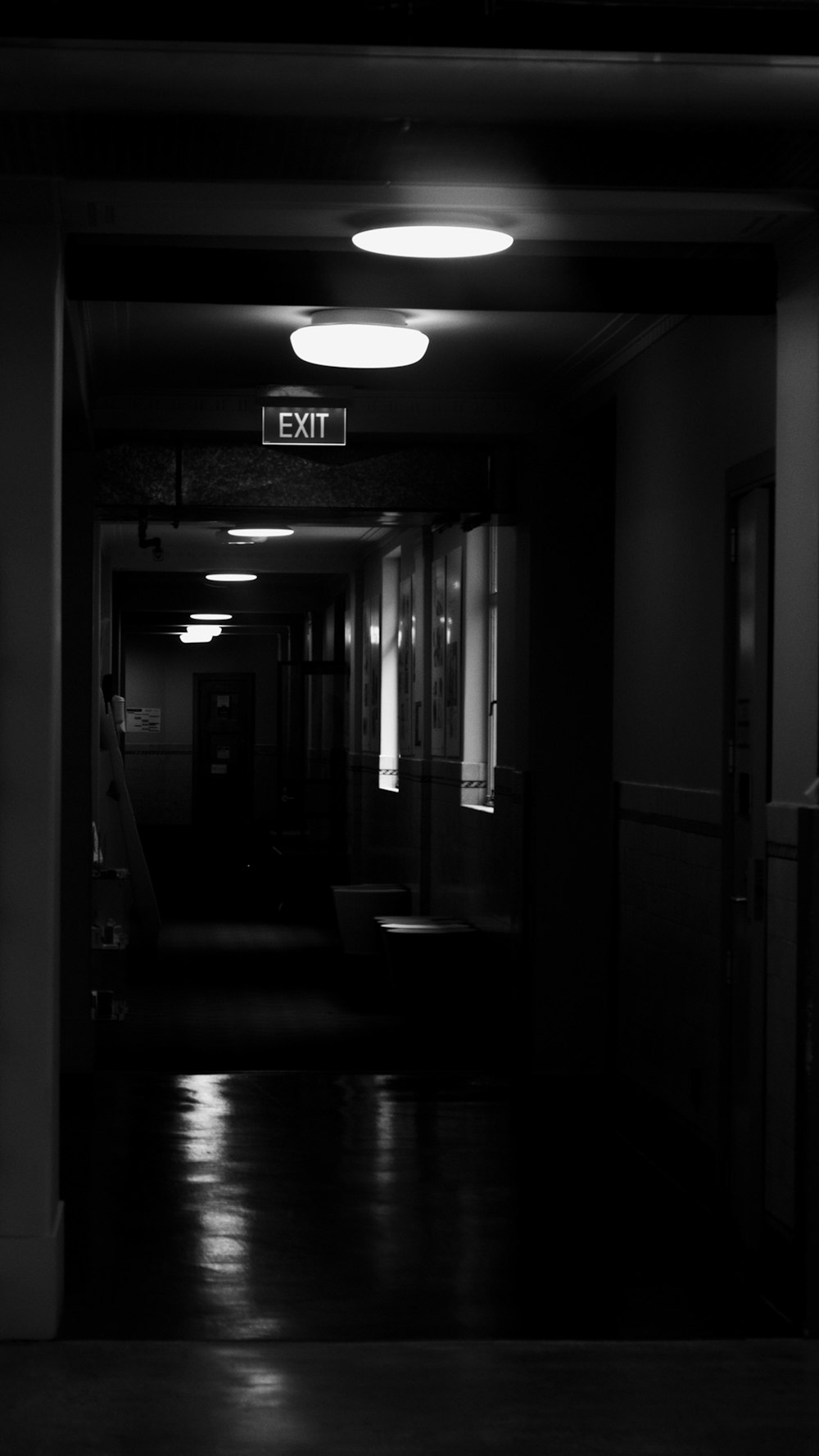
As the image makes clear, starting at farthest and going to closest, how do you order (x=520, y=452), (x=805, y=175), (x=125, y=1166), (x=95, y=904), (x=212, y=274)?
(x=520, y=452) < (x=95, y=904) < (x=125, y=1166) < (x=212, y=274) < (x=805, y=175)

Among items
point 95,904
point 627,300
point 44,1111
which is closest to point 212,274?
point 627,300

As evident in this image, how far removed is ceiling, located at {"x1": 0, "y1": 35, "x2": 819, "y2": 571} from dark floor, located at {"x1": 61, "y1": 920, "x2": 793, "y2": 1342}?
2669 millimetres

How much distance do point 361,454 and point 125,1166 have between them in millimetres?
3546

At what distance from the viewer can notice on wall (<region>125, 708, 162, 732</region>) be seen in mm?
25922

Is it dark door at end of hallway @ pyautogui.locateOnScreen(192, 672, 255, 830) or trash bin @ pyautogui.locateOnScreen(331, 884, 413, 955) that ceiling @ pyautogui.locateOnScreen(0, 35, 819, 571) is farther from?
dark door at end of hallway @ pyautogui.locateOnScreen(192, 672, 255, 830)

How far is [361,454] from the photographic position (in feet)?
26.7

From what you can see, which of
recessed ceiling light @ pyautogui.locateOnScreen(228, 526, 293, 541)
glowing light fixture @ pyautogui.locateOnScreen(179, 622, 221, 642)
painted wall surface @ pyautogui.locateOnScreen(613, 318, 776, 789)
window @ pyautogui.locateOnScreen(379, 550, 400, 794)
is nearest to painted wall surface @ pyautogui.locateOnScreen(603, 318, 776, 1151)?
painted wall surface @ pyautogui.locateOnScreen(613, 318, 776, 789)

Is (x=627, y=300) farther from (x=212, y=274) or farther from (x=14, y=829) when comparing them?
(x=14, y=829)

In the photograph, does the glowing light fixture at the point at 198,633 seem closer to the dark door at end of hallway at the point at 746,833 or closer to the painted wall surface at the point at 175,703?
the painted wall surface at the point at 175,703

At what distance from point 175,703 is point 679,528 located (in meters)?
20.3

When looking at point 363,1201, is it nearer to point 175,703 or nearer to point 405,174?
point 405,174

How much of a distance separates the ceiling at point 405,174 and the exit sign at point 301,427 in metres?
0.63

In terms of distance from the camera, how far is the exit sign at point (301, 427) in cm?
727

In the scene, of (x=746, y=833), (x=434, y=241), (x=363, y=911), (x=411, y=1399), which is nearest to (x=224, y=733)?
(x=363, y=911)
